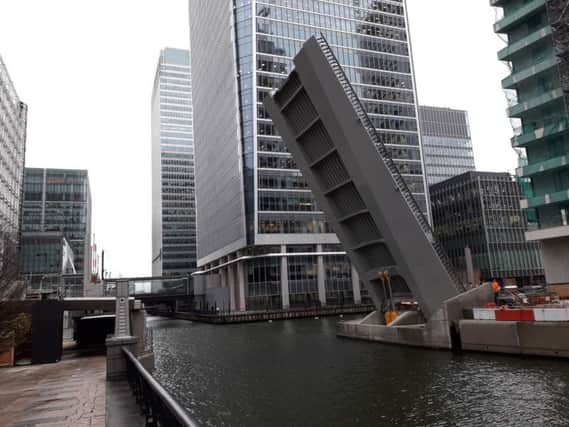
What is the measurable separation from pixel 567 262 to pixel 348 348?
25884 mm

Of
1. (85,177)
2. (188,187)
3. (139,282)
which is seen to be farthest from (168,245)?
(139,282)

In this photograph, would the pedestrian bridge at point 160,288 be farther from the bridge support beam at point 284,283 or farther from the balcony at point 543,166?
the balcony at point 543,166

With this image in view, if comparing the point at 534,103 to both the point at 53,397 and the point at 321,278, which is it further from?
the point at 53,397

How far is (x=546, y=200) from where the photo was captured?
45.1 meters

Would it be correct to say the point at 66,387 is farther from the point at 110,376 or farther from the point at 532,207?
the point at 532,207

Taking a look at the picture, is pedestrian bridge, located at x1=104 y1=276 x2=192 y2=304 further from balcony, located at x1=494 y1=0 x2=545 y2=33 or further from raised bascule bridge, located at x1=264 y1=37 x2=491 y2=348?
balcony, located at x1=494 y1=0 x2=545 y2=33

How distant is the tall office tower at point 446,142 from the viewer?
138 metres

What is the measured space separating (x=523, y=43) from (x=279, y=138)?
135 ft

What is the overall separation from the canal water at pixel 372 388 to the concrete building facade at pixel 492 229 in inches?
2946

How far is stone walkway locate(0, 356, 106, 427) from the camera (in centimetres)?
1094

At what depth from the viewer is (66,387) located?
16266mm

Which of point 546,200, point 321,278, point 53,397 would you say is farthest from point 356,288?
point 53,397

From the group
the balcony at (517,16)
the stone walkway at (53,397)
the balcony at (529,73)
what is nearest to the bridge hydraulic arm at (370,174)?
the stone walkway at (53,397)

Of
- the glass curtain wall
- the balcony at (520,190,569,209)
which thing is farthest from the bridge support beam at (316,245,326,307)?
the balcony at (520,190,569,209)
